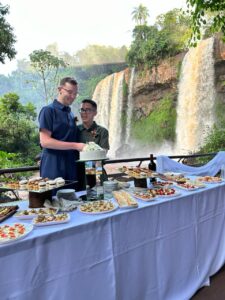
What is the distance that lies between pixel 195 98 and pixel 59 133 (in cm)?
1112

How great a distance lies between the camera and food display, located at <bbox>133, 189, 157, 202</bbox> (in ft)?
5.22

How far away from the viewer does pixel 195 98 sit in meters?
12.0

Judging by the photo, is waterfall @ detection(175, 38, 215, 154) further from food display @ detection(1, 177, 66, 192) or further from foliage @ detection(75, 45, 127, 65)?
foliage @ detection(75, 45, 127, 65)

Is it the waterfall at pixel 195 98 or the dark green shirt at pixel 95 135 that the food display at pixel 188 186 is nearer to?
the dark green shirt at pixel 95 135

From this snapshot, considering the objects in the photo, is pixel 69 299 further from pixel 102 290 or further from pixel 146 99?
pixel 146 99

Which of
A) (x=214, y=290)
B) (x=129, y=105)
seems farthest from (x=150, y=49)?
(x=214, y=290)

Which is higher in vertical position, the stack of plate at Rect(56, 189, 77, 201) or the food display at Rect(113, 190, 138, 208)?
the stack of plate at Rect(56, 189, 77, 201)

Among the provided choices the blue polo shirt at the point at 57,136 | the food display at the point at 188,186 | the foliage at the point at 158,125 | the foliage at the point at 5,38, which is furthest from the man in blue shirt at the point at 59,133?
the foliage at the point at 158,125

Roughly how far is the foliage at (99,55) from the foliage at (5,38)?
16.9m

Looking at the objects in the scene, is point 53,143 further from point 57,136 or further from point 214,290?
point 214,290

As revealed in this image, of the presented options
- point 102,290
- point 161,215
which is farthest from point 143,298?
point 161,215

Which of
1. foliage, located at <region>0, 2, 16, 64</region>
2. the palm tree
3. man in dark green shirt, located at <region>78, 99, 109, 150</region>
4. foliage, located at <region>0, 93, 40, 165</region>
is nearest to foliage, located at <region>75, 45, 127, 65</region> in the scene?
the palm tree

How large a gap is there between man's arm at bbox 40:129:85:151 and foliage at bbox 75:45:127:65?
2583 centimetres

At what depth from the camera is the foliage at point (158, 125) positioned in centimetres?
1340
